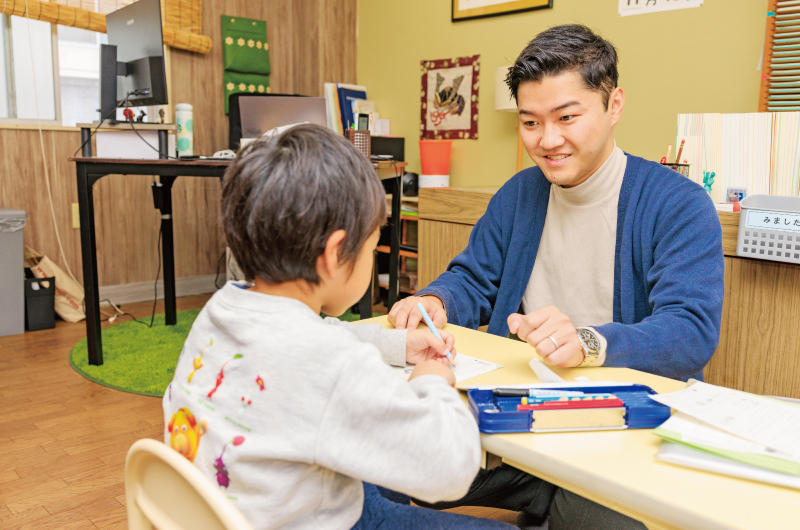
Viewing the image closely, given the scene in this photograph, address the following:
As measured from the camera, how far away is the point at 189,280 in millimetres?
4156

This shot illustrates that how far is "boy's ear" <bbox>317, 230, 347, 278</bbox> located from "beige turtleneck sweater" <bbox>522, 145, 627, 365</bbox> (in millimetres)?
794

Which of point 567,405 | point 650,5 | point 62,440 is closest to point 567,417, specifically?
point 567,405

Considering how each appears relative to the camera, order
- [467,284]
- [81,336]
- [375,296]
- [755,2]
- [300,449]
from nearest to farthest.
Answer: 1. [300,449]
2. [467,284]
3. [755,2]
4. [81,336]
5. [375,296]

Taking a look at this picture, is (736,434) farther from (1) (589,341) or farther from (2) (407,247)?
(2) (407,247)

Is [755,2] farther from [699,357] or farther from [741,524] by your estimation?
[741,524]

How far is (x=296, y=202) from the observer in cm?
69

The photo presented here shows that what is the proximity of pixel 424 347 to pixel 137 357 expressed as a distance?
2.27 m

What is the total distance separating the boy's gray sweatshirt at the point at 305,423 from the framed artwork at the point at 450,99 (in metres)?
3.19

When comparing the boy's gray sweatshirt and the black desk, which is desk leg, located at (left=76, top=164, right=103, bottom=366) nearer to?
the black desk

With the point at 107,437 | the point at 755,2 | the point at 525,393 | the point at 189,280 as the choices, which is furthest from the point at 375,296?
the point at 525,393

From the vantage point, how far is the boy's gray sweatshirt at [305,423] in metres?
0.62

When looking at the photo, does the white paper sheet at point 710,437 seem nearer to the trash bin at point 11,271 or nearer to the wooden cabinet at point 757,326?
the wooden cabinet at point 757,326

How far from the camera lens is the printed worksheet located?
2.90 feet

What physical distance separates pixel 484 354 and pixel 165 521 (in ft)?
1.71
